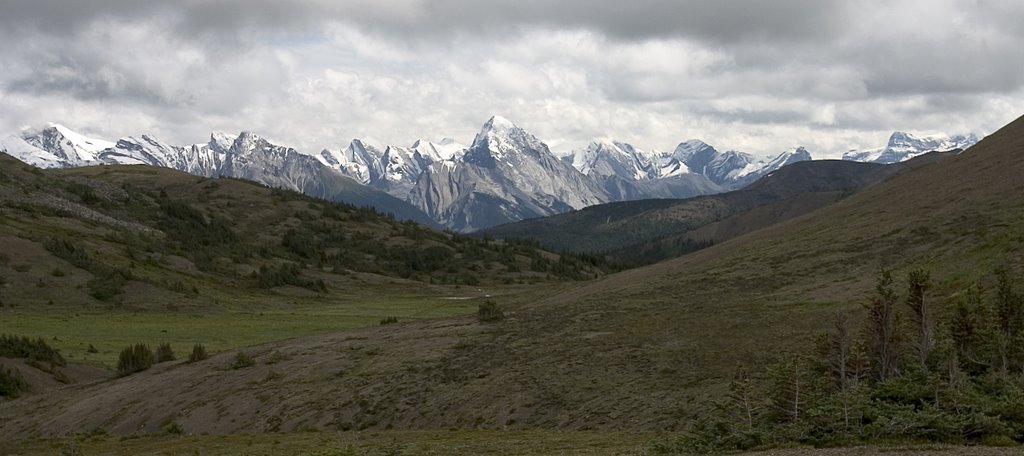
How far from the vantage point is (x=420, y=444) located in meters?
28.0

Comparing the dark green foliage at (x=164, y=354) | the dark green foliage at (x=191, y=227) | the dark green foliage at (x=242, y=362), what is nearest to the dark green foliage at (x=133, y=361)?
the dark green foliage at (x=164, y=354)

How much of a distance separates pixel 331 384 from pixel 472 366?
25.0ft

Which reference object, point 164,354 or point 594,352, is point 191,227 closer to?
point 164,354

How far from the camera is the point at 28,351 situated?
5541cm

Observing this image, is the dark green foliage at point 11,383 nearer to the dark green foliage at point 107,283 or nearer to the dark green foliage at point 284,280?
the dark green foliage at point 107,283

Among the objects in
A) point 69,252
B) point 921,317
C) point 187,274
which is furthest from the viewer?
point 187,274

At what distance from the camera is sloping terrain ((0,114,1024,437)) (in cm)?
Result: 3416

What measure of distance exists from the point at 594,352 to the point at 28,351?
134ft

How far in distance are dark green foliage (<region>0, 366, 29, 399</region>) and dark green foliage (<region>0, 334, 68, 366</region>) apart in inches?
151

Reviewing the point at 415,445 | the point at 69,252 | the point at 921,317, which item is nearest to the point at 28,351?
the point at 415,445

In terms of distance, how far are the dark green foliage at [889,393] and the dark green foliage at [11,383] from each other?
44.4m

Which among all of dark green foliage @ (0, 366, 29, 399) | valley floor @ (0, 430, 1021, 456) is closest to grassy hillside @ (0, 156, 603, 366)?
dark green foliage @ (0, 366, 29, 399)

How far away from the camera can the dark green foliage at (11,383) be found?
49188 mm

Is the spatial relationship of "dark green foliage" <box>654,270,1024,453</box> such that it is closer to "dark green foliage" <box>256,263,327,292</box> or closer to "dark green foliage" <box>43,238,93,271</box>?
"dark green foliage" <box>43,238,93,271</box>
